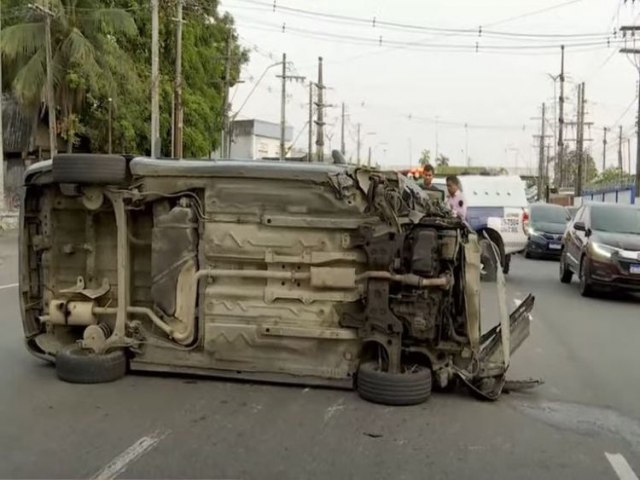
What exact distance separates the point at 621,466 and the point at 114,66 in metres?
31.6

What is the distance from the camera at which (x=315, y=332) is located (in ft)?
20.6

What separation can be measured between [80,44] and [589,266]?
2394 cm

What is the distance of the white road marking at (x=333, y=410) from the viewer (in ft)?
18.7

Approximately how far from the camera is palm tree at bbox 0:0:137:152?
3123 cm

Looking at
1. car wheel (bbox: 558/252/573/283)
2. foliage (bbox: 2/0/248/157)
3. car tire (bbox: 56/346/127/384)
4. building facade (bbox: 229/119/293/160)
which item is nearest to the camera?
car tire (bbox: 56/346/127/384)

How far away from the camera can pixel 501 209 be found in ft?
56.9

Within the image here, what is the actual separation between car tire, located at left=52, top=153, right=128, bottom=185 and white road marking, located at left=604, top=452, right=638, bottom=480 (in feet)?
14.2

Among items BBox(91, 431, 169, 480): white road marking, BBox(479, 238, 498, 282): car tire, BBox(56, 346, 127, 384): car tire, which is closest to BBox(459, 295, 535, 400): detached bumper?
BBox(479, 238, 498, 282): car tire

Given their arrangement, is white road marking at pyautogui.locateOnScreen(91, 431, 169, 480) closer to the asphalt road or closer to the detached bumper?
the asphalt road

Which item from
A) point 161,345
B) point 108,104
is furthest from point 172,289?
point 108,104

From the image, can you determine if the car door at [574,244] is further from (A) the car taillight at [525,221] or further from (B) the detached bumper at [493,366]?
(B) the detached bumper at [493,366]

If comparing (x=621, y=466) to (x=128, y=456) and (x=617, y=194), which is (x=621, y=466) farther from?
(x=617, y=194)

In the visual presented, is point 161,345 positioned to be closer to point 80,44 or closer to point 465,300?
point 465,300

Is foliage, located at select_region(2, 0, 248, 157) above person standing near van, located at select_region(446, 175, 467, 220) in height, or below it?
above
